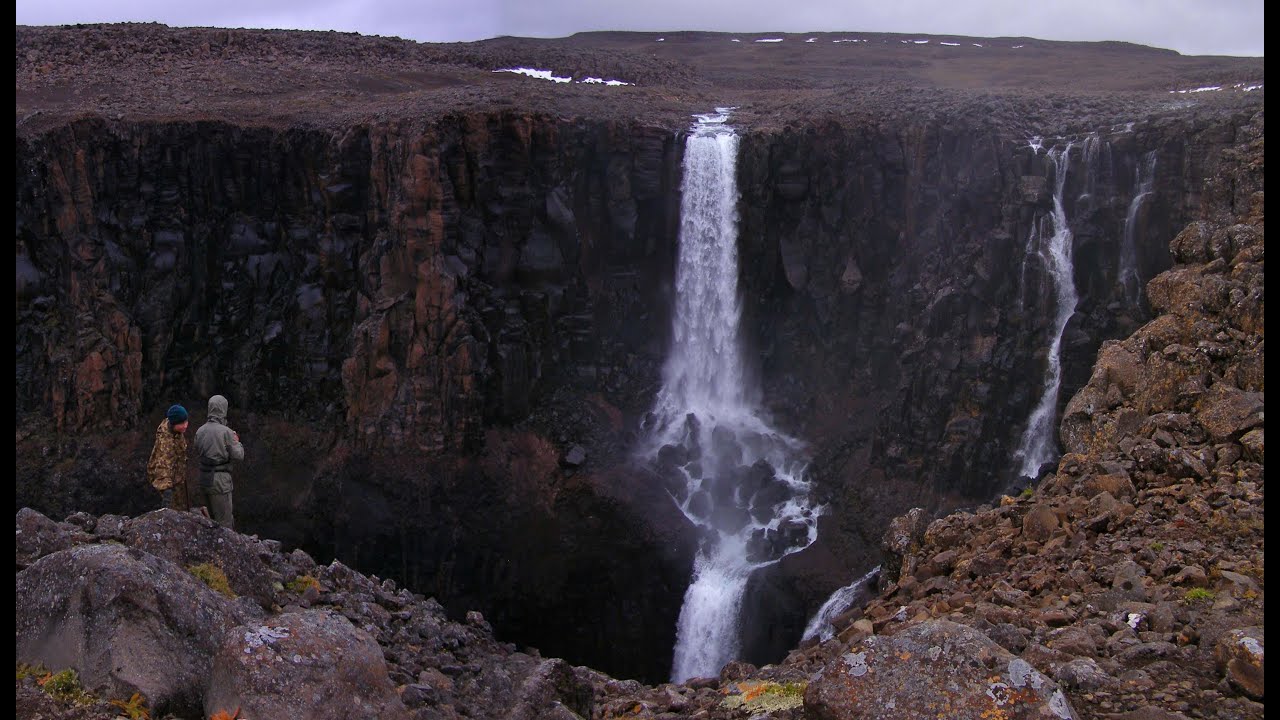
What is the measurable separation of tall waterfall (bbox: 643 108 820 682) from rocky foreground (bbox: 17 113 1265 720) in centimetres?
1414

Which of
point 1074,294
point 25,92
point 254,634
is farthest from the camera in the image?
point 25,92

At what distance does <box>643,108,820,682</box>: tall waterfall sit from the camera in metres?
27.5

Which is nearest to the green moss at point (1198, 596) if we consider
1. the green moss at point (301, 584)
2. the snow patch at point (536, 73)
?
the green moss at point (301, 584)

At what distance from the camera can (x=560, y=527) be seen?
29078mm

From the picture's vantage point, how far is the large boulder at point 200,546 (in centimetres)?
911

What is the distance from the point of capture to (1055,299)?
87.5ft

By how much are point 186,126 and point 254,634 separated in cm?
2838

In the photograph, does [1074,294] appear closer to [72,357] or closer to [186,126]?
[186,126]

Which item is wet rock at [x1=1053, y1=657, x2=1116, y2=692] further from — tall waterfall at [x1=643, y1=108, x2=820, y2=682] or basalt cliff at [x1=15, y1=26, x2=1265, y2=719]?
tall waterfall at [x1=643, y1=108, x2=820, y2=682]

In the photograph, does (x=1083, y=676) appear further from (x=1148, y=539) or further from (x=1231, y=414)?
(x=1231, y=414)

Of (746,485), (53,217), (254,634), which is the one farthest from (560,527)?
(254,634)

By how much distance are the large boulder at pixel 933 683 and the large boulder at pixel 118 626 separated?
4.45 meters

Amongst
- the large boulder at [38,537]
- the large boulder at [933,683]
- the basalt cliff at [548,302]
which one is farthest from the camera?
the basalt cliff at [548,302]

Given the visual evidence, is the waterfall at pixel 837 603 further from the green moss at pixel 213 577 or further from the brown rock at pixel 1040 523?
the green moss at pixel 213 577
